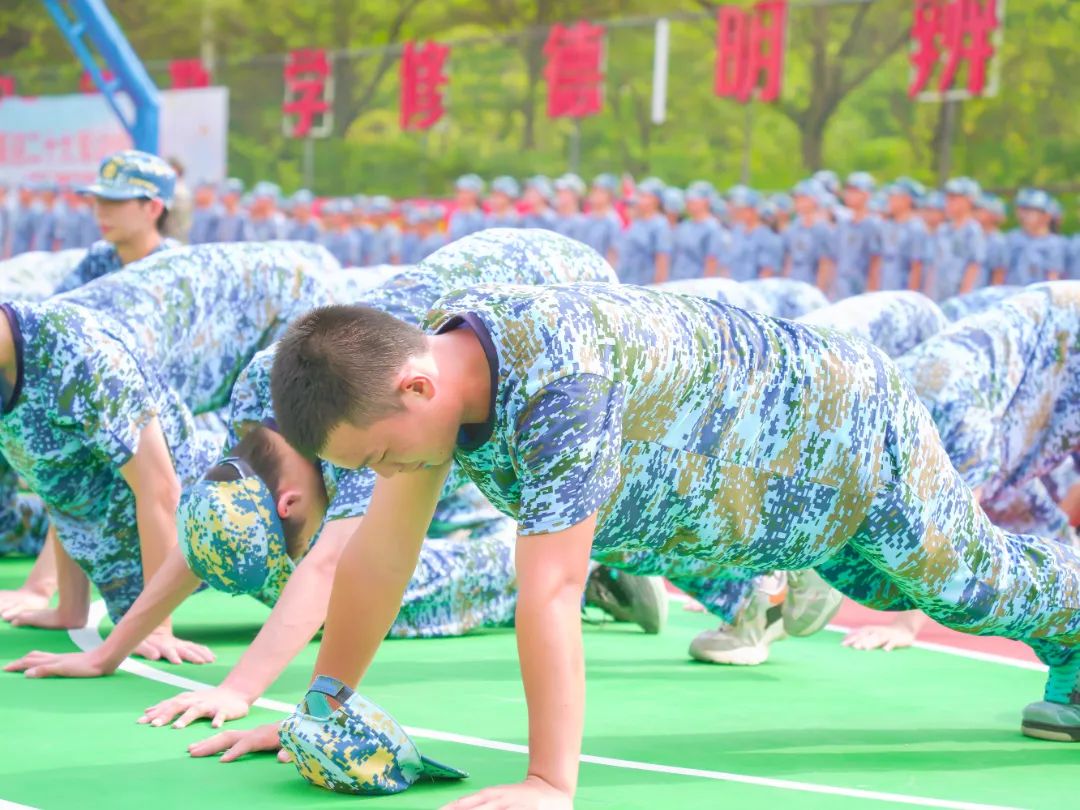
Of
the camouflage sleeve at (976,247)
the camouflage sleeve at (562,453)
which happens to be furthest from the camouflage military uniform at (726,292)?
the camouflage sleeve at (976,247)

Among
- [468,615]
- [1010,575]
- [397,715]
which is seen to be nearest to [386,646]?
[468,615]

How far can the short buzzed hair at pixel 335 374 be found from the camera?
306cm

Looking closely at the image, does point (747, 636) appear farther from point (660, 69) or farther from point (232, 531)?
point (660, 69)

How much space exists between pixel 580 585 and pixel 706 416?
56 cm

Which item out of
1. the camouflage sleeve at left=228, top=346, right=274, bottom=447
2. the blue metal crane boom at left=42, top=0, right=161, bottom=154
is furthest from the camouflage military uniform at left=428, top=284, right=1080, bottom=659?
the blue metal crane boom at left=42, top=0, right=161, bottom=154

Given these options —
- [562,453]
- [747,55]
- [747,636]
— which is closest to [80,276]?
[747,636]

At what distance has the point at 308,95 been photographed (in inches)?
1147

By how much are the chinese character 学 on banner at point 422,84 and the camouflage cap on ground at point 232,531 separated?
22930 mm

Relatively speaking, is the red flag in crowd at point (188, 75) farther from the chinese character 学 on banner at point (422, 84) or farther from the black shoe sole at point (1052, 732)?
the black shoe sole at point (1052, 732)

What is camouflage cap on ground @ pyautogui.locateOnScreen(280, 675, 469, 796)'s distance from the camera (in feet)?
11.7

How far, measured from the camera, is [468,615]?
19.5ft

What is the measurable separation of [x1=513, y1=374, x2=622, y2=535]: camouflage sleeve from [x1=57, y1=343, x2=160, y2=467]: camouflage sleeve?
205 centimetres

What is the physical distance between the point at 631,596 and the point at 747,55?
1714cm

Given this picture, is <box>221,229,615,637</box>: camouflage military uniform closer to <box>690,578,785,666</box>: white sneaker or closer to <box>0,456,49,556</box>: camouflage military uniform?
<box>690,578,785,666</box>: white sneaker
